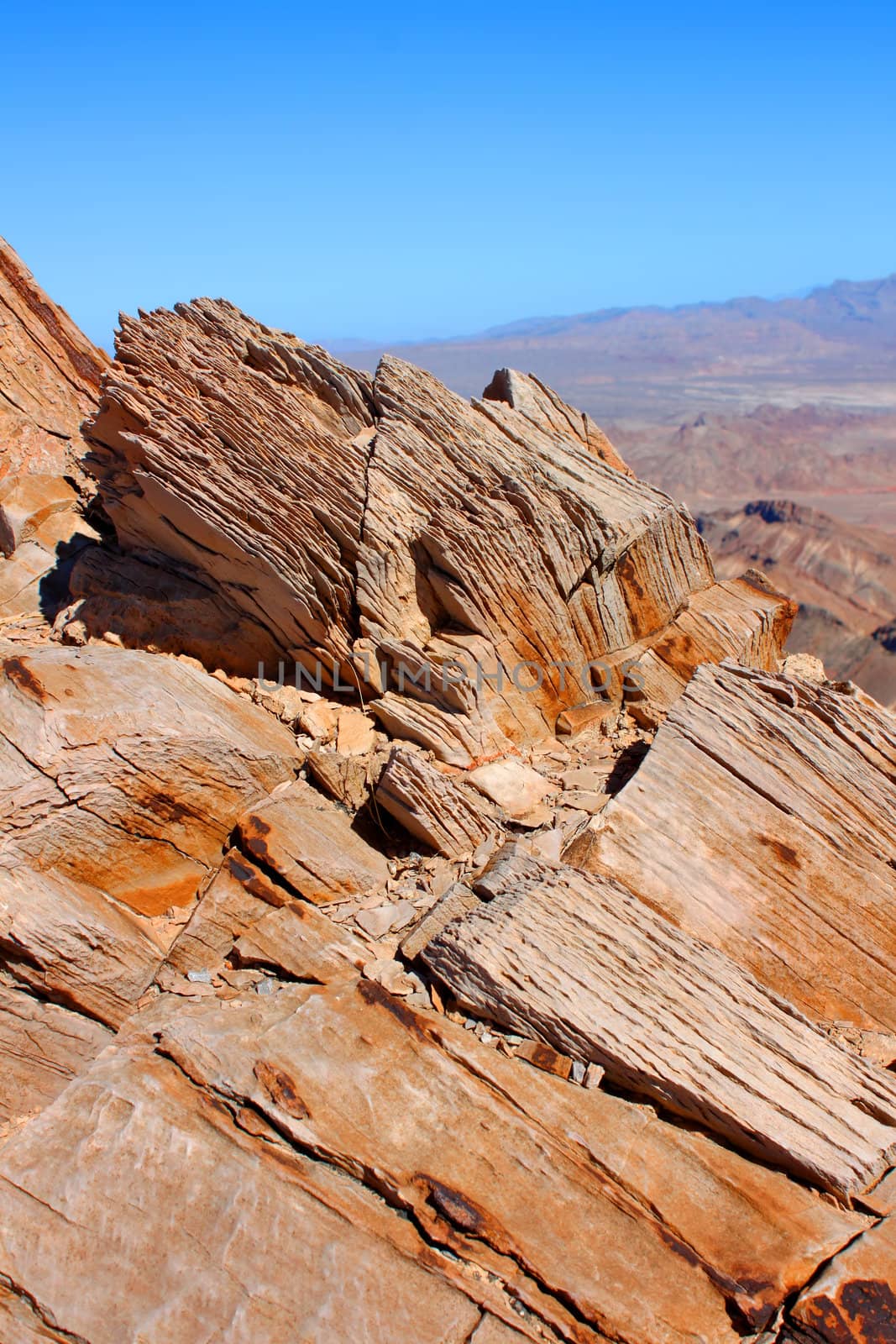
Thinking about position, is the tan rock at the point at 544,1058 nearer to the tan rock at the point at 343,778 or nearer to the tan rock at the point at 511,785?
the tan rock at the point at 511,785

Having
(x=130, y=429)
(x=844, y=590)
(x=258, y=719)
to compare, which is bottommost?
(x=844, y=590)

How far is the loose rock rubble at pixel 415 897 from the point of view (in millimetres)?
5266

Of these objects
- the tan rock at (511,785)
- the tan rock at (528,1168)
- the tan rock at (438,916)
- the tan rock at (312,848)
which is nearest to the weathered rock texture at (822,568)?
the tan rock at (511,785)

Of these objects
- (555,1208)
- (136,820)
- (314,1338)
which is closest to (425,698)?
(136,820)

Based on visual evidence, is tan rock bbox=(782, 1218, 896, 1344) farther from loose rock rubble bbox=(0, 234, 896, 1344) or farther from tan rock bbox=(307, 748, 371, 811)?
tan rock bbox=(307, 748, 371, 811)

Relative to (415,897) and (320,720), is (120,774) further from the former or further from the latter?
(415,897)

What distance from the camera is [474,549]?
9.54m

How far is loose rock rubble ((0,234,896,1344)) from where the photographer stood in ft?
17.3

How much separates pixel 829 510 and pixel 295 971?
408 feet

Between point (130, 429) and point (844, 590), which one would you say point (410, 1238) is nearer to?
point (130, 429)

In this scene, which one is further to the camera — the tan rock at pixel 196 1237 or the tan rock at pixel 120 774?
the tan rock at pixel 120 774

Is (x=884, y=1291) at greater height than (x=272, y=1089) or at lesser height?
lesser

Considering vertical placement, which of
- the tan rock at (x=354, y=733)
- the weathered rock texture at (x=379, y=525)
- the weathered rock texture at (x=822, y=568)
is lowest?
the weathered rock texture at (x=822, y=568)

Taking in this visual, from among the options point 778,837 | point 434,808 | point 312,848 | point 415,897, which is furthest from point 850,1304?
point 312,848
